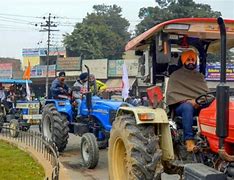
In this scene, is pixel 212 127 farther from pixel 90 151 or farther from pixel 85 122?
pixel 85 122

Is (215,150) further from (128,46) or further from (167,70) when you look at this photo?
(128,46)

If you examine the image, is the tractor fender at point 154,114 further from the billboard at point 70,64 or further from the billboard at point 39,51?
the billboard at point 39,51

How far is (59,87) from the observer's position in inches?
459

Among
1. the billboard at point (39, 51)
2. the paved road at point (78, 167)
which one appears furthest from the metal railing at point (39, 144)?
the billboard at point (39, 51)

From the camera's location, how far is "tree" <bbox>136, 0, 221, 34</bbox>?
56938mm

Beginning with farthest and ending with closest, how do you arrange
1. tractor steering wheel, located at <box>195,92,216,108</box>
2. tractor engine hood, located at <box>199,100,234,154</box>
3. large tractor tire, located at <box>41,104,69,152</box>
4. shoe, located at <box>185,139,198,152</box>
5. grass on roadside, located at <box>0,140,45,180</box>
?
large tractor tire, located at <box>41,104,69,152</box> < grass on roadside, located at <box>0,140,45,180</box> < tractor steering wheel, located at <box>195,92,216,108</box> < shoe, located at <box>185,139,198,152</box> < tractor engine hood, located at <box>199,100,234,154</box>

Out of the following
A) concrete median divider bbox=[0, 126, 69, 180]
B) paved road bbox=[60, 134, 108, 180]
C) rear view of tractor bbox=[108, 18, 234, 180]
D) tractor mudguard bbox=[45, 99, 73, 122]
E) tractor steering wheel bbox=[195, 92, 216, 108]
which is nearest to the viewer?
rear view of tractor bbox=[108, 18, 234, 180]

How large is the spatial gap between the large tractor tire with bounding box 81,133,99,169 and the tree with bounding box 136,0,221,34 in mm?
45313

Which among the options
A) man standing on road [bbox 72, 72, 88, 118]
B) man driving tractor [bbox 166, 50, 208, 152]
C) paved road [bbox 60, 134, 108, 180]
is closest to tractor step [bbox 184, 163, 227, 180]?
man driving tractor [bbox 166, 50, 208, 152]

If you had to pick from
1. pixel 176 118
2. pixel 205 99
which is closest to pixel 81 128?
pixel 176 118

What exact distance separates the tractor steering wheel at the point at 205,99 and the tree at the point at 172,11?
48.7 m

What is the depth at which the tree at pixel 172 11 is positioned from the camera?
187 feet

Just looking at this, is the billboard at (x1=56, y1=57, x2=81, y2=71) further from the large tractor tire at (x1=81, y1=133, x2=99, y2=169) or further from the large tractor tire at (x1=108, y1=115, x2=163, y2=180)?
the large tractor tire at (x1=108, y1=115, x2=163, y2=180)

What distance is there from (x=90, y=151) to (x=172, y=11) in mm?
50773
